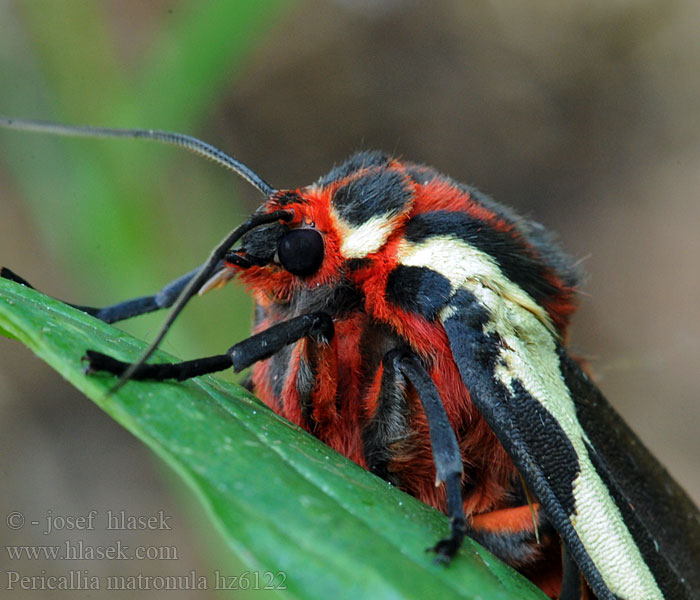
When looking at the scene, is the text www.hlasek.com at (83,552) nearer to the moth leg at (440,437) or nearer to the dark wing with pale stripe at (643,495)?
the moth leg at (440,437)

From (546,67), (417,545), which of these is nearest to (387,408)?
(417,545)

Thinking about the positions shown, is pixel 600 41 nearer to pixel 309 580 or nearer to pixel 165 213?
pixel 165 213

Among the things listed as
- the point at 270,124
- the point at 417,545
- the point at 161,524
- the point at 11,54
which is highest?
the point at 270,124

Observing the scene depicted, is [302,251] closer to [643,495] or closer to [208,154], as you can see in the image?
[208,154]

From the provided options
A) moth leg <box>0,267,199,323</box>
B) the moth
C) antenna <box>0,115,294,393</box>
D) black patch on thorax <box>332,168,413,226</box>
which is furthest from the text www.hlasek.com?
black patch on thorax <box>332,168,413,226</box>

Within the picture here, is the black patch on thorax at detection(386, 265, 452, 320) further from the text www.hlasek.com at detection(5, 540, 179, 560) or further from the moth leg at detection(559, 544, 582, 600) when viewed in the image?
the text www.hlasek.com at detection(5, 540, 179, 560)

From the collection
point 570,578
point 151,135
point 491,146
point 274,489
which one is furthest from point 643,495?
point 491,146
